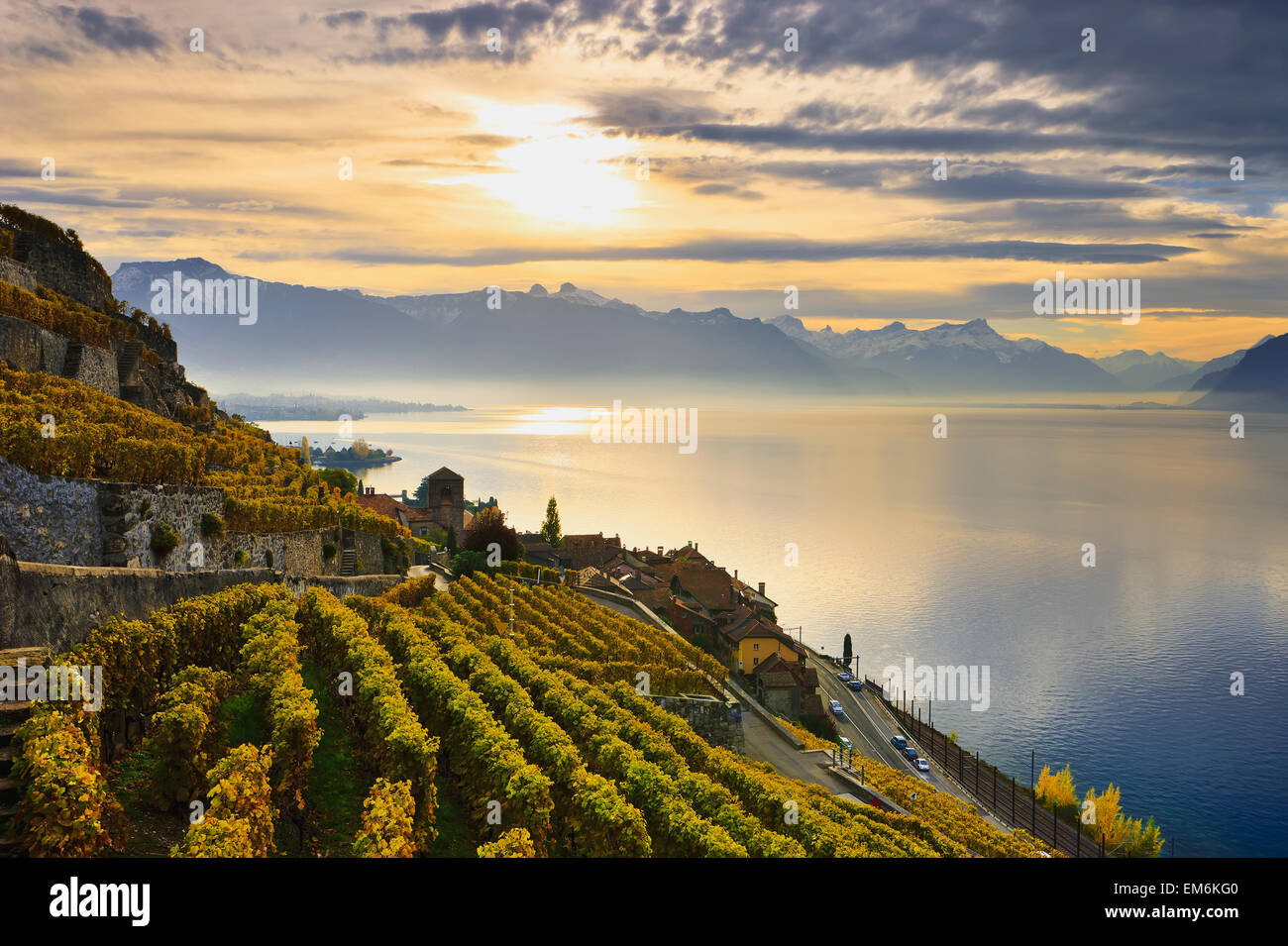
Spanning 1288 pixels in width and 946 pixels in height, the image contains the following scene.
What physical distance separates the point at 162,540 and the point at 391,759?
11.3m

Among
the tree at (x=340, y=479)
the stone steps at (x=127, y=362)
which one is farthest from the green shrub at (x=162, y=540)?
the tree at (x=340, y=479)

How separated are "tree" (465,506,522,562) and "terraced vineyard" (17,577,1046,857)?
33.8 metres

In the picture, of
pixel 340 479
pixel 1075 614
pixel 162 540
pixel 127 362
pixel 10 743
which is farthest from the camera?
pixel 1075 614

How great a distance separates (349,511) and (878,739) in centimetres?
4104

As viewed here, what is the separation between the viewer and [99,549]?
20.4 metres

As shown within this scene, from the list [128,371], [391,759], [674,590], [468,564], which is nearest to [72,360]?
[128,371]

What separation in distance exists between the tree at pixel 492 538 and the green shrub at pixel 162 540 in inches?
1483

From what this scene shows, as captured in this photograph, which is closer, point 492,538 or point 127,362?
point 127,362

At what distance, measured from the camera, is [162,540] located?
2298cm

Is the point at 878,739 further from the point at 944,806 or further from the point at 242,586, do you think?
the point at 242,586

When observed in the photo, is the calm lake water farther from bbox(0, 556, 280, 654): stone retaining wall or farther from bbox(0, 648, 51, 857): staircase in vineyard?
bbox(0, 648, 51, 857): staircase in vineyard

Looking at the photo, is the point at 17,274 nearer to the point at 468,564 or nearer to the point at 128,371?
the point at 128,371

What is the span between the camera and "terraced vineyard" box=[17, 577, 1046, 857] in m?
11.1
